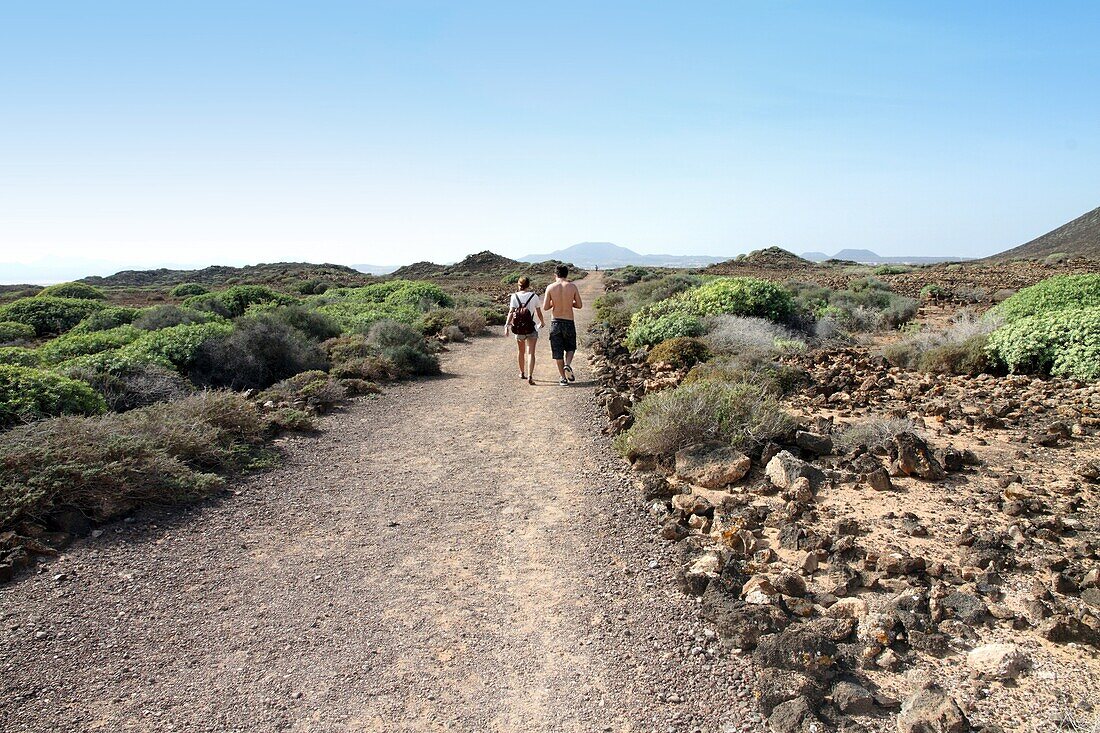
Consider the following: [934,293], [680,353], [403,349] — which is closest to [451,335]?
[403,349]

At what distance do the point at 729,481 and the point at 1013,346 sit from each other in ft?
19.5

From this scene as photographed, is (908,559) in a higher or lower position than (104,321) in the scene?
lower

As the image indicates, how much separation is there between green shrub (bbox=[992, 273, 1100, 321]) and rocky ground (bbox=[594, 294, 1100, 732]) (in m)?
3.76

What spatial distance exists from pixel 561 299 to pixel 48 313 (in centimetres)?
1793

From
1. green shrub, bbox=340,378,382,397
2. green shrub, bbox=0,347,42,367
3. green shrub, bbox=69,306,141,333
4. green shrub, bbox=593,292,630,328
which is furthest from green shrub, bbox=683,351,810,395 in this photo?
green shrub, bbox=69,306,141,333

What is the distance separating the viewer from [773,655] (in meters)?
3.50

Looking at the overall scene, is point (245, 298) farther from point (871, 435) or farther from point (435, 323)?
point (871, 435)

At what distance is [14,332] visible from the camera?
1766 cm

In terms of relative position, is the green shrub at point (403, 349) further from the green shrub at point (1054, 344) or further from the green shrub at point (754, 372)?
the green shrub at point (1054, 344)

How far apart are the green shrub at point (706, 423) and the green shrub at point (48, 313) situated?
19611 millimetres

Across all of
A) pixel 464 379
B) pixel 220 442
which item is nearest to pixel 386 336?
pixel 464 379

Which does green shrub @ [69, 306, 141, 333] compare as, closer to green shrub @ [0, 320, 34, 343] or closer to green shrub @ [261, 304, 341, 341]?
green shrub @ [0, 320, 34, 343]

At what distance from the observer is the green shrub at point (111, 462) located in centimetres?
505

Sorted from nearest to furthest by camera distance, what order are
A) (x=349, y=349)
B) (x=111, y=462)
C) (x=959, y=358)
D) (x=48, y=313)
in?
(x=111, y=462) → (x=959, y=358) → (x=349, y=349) → (x=48, y=313)
